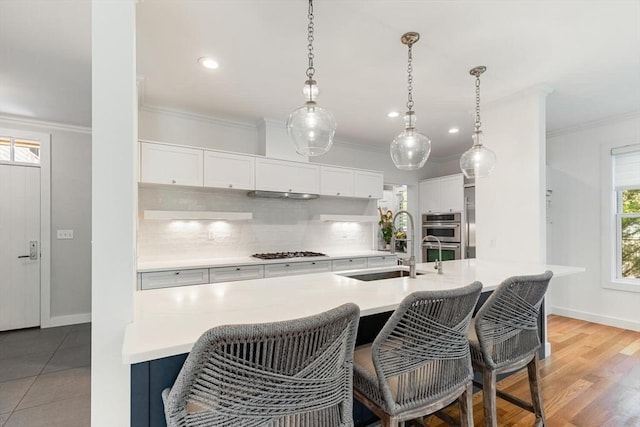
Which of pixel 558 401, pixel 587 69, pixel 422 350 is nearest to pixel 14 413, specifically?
pixel 422 350

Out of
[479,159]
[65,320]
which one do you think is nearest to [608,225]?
[479,159]

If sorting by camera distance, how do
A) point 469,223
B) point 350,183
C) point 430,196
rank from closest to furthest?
point 350,183
point 469,223
point 430,196

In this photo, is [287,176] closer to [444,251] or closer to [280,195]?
[280,195]

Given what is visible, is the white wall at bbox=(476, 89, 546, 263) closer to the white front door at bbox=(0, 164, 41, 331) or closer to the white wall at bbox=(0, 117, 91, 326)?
the white wall at bbox=(0, 117, 91, 326)

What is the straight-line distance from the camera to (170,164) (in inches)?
135

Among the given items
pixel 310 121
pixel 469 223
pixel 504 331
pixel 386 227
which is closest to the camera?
pixel 504 331

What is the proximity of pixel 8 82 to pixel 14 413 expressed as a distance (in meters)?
2.86

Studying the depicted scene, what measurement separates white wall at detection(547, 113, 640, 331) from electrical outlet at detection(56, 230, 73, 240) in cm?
674

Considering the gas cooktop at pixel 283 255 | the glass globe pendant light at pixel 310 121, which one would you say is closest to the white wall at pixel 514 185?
the gas cooktop at pixel 283 255

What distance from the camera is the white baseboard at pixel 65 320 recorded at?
4020 millimetres

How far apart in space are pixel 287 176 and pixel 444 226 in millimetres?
2937

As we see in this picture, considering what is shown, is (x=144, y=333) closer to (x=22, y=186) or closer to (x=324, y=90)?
(x=324, y=90)

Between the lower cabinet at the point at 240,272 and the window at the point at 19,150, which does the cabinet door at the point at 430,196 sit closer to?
the lower cabinet at the point at 240,272

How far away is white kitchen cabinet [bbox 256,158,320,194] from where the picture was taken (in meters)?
3.98
